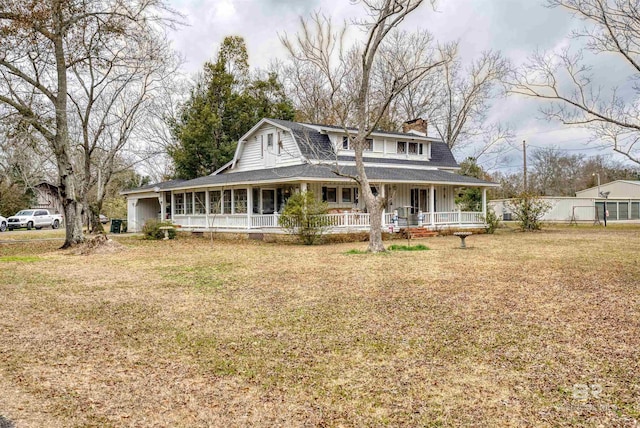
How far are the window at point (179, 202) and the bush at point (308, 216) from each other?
1237 centimetres

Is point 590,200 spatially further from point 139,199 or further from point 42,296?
point 42,296

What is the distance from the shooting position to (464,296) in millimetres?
8305

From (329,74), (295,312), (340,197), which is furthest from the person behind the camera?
(340,197)

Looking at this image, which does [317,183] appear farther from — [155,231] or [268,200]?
[155,231]

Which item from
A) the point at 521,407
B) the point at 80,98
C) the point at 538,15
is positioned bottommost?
the point at 521,407

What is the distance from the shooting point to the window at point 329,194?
2342 centimetres

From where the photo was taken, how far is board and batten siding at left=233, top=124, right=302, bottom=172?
24547mm

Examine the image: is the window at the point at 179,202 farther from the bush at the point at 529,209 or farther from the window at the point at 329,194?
the bush at the point at 529,209

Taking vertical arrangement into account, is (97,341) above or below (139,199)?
below

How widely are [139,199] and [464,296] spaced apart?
97.8 ft

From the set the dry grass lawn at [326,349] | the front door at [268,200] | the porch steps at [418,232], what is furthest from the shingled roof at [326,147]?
the dry grass lawn at [326,349]

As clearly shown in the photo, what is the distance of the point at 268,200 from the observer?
955 inches

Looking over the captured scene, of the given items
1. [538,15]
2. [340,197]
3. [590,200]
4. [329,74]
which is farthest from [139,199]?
[590,200]

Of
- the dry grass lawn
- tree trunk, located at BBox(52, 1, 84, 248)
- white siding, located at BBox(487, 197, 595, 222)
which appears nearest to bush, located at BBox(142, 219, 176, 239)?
tree trunk, located at BBox(52, 1, 84, 248)
